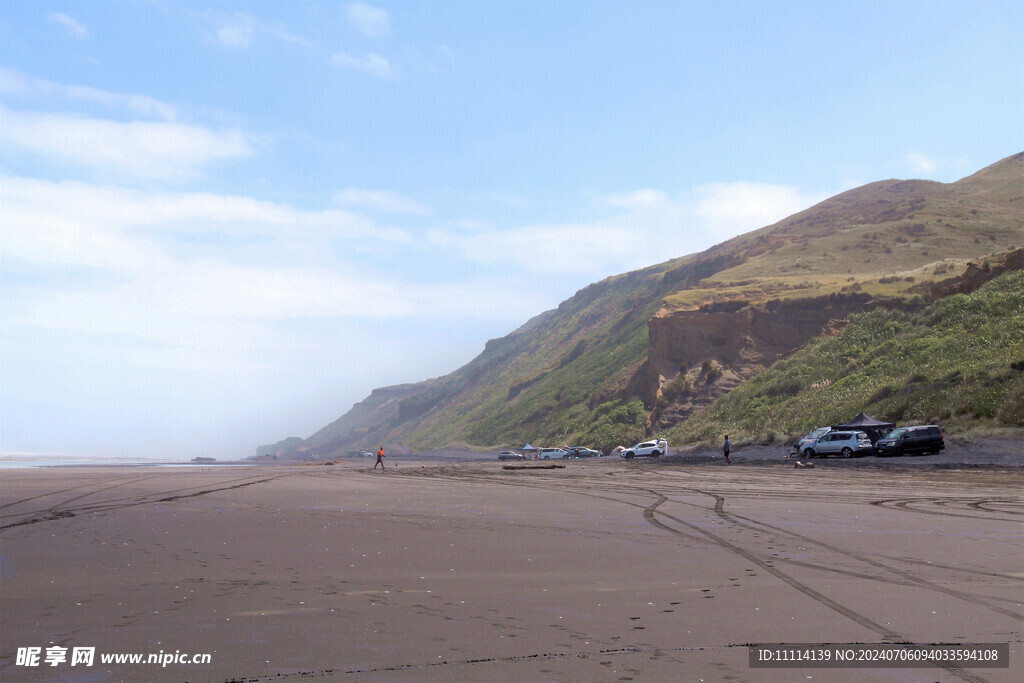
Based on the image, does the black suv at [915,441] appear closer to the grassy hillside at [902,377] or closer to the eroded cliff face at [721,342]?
the grassy hillside at [902,377]

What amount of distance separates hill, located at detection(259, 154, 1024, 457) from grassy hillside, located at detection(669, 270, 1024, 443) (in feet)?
5.29

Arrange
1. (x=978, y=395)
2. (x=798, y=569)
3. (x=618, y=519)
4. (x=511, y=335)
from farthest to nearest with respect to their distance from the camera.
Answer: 1. (x=511, y=335)
2. (x=978, y=395)
3. (x=618, y=519)
4. (x=798, y=569)

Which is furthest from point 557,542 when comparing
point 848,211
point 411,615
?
point 848,211

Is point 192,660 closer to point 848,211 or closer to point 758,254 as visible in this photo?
point 758,254

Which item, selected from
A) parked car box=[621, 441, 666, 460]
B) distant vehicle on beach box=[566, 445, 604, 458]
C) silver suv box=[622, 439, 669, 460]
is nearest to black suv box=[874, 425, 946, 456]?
silver suv box=[622, 439, 669, 460]

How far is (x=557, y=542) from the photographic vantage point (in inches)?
474

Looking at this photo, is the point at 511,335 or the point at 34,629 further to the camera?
the point at 511,335

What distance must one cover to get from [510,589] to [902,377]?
170ft

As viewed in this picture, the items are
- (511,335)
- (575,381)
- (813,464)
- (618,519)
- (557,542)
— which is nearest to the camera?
(557,542)

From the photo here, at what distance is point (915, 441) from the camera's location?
124ft

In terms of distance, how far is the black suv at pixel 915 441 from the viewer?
37469 mm

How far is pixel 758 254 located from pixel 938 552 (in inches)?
4278

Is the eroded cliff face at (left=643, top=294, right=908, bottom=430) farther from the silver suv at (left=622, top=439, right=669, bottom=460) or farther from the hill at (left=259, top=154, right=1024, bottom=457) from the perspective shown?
the silver suv at (left=622, top=439, right=669, bottom=460)

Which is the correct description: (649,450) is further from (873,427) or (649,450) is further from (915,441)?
(915,441)
